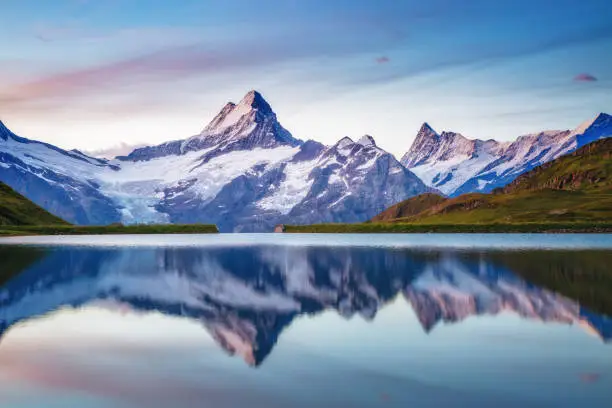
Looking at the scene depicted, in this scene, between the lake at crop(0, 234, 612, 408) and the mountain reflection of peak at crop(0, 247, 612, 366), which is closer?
the lake at crop(0, 234, 612, 408)

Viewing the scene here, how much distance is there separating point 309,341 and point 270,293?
26582mm

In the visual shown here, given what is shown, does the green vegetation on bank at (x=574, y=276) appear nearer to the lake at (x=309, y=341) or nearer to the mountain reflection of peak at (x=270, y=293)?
the lake at (x=309, y=341)

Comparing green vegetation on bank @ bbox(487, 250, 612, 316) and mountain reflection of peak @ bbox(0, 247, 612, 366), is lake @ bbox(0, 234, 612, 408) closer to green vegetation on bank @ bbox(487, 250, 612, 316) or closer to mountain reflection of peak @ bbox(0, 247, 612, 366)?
mountain reflection of peak @ bbox(0, 247, 612, 366)

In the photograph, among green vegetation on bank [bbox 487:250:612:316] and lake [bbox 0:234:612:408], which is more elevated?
lake [bbox 0:234:612:408]

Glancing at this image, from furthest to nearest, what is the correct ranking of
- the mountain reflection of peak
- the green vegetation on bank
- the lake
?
the green vegetation on bank < the mountain reflection of peak < the lake

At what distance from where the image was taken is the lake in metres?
28.5

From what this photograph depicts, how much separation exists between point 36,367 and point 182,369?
6896mm

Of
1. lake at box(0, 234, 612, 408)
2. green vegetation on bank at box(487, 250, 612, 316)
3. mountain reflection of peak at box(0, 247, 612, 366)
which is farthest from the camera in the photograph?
green vegetation on bank at box(487, 250, 612, 316)

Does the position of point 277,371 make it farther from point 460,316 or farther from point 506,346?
point 460,316

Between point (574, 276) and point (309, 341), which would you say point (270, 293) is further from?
point (574, 276)

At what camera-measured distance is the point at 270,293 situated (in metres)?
66.9

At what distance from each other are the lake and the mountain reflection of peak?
0.22 m

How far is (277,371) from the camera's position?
32.4m

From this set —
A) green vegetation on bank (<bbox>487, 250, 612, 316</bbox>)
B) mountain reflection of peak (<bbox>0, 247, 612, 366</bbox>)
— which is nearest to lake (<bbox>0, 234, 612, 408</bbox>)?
mountain reflection of peak (<bbox>0, 247, 612, 366</bbox>)
